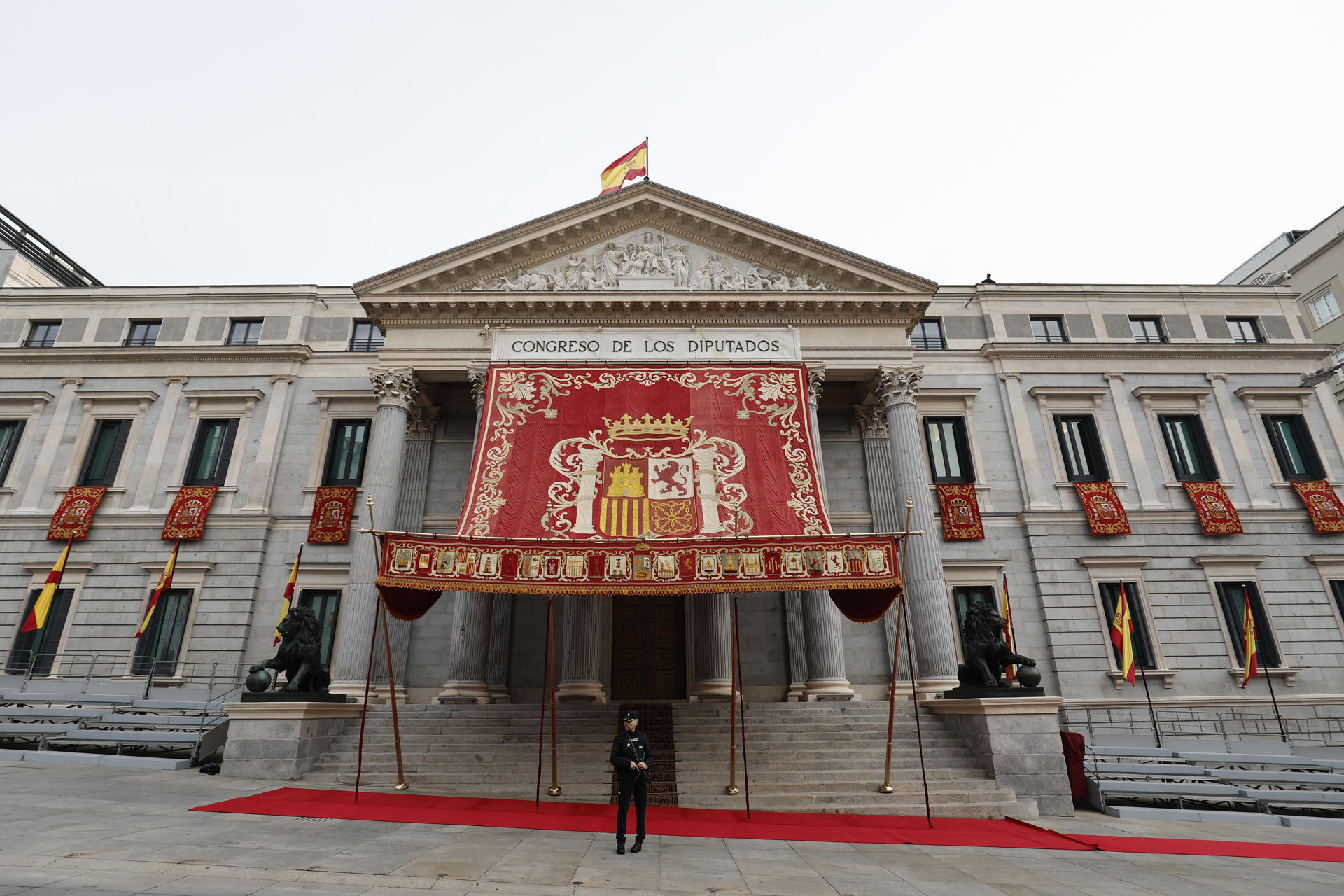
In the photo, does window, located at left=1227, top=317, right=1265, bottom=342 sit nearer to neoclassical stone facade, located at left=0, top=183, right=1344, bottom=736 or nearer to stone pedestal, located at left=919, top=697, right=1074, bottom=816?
neoclassical stone facade, located at left=0, top=183, right=1344, bottom=736

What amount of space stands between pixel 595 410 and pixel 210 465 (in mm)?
16093

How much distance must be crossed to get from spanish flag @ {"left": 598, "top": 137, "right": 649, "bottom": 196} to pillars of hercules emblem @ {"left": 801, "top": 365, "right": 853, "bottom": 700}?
1124 centimetres

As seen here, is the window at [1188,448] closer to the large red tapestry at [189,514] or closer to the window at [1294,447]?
the window at [1294,447]

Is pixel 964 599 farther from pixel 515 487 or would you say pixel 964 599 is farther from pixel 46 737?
pixel 46 737

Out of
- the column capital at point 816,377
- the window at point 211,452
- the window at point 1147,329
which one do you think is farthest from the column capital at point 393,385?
the window at point 1147,329

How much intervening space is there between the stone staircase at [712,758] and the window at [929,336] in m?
14.8

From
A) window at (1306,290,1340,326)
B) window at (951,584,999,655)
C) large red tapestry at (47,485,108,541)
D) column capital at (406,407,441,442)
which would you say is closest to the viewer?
window at (951,584,999,655)

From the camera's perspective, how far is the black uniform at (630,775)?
9172mm

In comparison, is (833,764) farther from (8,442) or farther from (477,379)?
(8,442)

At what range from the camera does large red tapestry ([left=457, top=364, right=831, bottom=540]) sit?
634 inches

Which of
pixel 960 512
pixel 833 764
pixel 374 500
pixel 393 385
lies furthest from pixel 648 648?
pixel 960 512

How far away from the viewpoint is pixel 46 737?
15688 mm

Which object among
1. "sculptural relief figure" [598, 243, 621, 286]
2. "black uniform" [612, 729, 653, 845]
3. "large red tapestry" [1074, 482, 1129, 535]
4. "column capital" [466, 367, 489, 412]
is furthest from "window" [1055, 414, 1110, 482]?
"black uniform" [612, 729, 653, 845]

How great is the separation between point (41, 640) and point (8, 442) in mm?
8287
